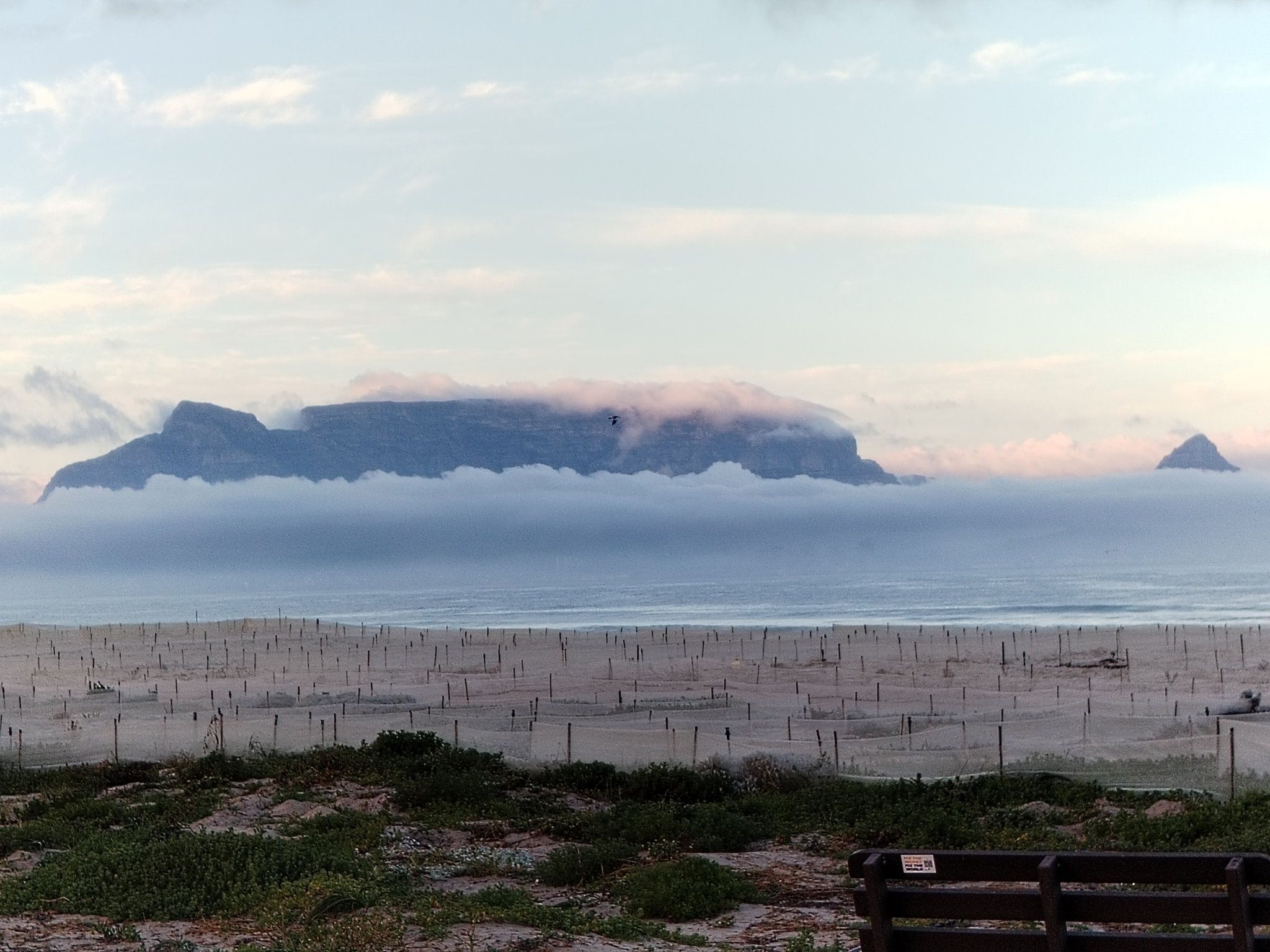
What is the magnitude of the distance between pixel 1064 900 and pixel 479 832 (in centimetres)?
1105

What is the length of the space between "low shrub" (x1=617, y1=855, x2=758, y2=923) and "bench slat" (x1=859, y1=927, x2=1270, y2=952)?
17.0 ft

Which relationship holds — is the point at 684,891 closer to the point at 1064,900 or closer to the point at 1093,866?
the point at 1064,900

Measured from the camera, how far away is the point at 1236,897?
→ 5.62 metres

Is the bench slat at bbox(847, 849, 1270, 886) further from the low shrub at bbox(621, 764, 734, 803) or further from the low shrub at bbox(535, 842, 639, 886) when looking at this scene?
the low shrub at bbox(621, 764, 734, 803)

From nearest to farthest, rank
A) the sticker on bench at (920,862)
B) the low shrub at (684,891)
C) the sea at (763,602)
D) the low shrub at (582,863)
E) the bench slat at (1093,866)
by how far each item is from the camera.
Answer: the bench slat at (1093,866) → the sticker on bench at (920,862) → the low shrub at (684,891) → the low shrub at (582,863) → the sea at (763,602)

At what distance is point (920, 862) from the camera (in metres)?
6.07

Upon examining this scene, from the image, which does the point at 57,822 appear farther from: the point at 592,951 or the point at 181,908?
the point at 592,951

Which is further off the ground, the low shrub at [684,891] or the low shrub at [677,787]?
the low shrub at [684,891]

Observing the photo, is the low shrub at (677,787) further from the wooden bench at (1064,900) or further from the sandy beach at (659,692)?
the wooden bench at (1064,900)

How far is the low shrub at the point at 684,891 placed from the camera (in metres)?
11.5

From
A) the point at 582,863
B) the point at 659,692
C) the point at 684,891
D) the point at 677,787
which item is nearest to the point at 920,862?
the point at 684,891

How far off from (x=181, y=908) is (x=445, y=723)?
1543 cm

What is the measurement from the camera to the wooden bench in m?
5.75

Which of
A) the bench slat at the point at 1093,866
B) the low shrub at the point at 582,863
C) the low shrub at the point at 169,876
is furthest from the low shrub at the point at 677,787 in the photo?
the bench slat at the point at 1093,866
